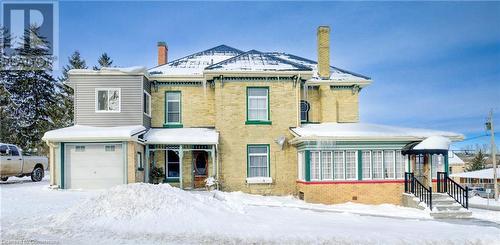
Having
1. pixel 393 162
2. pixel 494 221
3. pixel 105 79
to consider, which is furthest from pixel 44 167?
pixel 494 221

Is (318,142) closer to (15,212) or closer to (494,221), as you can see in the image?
(494,221)

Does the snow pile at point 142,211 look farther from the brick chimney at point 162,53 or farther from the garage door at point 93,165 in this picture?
the brick chimney at point 162,53

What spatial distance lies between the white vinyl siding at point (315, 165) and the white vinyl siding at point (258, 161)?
2.64m

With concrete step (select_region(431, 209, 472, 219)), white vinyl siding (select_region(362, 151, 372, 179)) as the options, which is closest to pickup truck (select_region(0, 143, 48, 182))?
white vinyl siding (select_region(362, 151, 372, 179))

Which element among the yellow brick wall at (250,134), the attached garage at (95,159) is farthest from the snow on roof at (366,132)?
the attached garage at (95,159)

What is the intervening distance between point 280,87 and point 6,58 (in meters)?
32.1

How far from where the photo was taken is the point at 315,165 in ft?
64.5

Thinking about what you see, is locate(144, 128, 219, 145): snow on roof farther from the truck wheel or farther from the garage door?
the truck wheel

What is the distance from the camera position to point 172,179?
70.8ft

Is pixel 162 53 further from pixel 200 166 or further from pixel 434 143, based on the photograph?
pixel 434 143

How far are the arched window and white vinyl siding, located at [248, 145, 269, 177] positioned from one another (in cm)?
343

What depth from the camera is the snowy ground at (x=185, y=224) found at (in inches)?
388

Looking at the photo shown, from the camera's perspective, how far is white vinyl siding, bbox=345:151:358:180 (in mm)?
19766

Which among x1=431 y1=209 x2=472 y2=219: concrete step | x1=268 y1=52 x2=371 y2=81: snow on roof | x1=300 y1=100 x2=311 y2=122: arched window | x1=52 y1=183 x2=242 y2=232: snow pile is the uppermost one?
x1=268 y1=52 x2=371 y2=81: snow on roof
